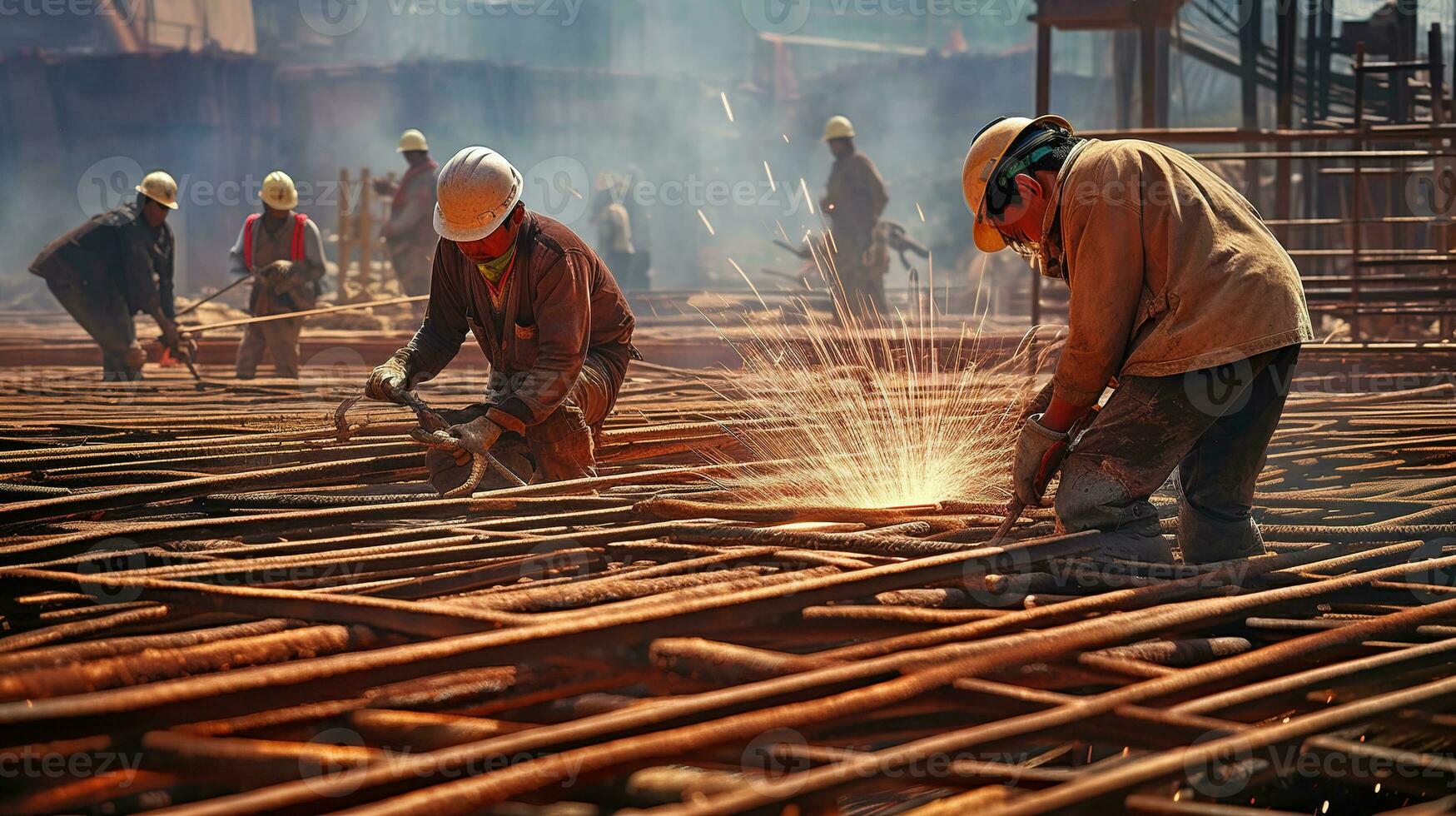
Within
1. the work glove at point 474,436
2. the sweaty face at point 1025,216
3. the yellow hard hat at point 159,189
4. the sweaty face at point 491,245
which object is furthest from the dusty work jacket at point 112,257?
the sweaty face at point 1025,216

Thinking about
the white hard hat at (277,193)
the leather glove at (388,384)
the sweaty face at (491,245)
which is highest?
the white hard hat at (277,193)

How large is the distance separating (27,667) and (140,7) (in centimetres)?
1984

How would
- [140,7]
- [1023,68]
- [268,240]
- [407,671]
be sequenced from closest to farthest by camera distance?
1. [407,671]
2. [268,240]
3. [140,7]
4. [1023,68]

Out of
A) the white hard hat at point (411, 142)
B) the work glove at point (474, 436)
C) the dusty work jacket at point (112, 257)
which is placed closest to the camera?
the work glove at point (474, 436)

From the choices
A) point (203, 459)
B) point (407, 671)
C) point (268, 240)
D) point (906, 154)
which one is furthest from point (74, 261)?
point (906, 154)

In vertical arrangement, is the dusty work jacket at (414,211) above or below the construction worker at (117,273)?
above

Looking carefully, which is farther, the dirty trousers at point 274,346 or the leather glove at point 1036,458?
the dirty trousers at point 274,346

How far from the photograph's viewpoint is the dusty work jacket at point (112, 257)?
8.04m

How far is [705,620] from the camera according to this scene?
7.71 feet

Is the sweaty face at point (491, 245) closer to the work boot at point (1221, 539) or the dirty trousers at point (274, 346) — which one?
the work boot at point (1221, 539)

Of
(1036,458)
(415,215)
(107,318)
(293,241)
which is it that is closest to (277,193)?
(293,241)

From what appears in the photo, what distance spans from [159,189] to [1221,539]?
24.2ft

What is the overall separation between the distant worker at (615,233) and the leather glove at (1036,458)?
1450cm

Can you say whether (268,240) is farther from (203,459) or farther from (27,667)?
(27,667)
